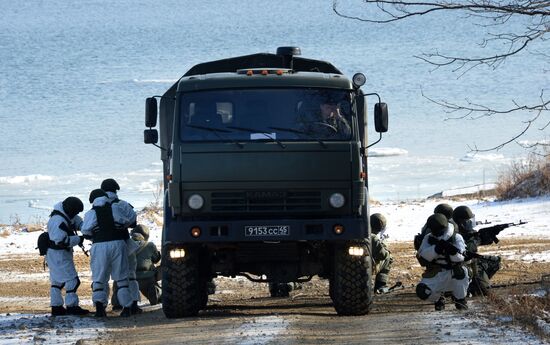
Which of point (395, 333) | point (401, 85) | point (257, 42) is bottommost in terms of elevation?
point (395, 333)

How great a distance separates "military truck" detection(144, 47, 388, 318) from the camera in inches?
508

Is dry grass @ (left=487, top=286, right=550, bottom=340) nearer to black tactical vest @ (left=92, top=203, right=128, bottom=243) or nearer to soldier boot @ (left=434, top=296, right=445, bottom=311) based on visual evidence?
soldier boot @ (left=434, top=296, right=445, bottom=311)

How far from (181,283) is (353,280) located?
1769 millimetres

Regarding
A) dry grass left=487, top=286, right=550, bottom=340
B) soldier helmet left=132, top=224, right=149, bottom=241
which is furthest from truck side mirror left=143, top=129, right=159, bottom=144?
dry grass left=487, top=286, right=550, bottom=340

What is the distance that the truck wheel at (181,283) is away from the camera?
13270 millimetres

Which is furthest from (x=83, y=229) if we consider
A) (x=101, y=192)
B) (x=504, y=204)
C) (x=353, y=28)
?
(x=353, y=28)

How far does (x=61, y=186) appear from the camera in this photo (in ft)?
102

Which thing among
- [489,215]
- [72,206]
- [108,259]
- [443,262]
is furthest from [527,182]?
[72,206]

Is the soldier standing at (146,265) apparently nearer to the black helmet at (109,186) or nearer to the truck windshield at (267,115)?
the black helmet at (109,186)

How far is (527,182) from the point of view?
2433cm

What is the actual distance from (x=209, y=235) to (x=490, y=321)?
2920 mm

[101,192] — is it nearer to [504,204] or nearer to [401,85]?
[504,204]

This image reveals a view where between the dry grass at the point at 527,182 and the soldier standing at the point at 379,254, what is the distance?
26.8ft

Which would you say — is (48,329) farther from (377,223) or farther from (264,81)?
(377,223)
